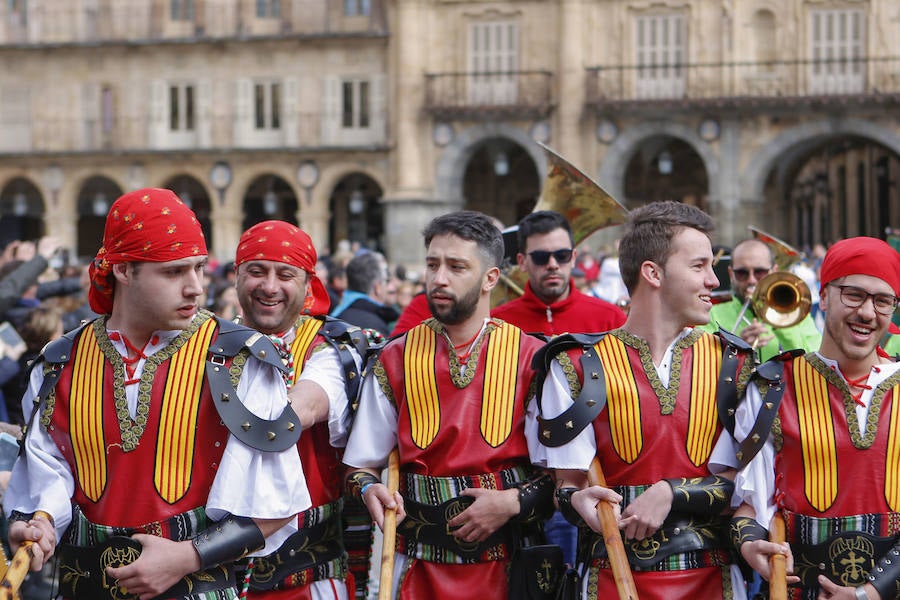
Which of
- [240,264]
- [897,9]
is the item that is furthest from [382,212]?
[240,264]

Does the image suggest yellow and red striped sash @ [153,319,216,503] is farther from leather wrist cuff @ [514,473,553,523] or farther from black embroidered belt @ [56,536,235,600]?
leather wrist cuff @ [514,473,553,523]

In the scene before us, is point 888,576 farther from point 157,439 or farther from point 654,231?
point 157,439

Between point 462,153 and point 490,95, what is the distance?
1770 mm

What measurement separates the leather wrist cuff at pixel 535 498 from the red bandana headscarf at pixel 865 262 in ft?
4.07

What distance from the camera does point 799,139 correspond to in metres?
29.9

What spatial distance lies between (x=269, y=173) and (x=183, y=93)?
344 centimetres

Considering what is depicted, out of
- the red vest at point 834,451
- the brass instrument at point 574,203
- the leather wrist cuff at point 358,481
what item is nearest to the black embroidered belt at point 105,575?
the leather wrist cuff at point 358,481

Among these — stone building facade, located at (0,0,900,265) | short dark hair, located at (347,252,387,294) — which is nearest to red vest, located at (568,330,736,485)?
short dark hair, located at (347,252,387,294)

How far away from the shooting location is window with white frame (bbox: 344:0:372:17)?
34719 mm

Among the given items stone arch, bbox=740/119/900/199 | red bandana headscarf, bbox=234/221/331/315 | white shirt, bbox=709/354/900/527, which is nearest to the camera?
white shirt, bbox=709/354/900/527

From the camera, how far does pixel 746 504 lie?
4.04 metres

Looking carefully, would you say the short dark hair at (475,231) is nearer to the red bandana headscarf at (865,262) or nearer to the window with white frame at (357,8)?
the red bandana headscarf at (865,262)

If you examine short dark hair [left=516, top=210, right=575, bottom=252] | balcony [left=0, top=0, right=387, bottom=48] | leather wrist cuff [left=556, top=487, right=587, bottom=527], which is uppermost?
balcony [left=0, top=0, right=387, bottom=48]

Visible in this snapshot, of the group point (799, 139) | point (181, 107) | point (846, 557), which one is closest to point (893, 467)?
point (846, 557)
